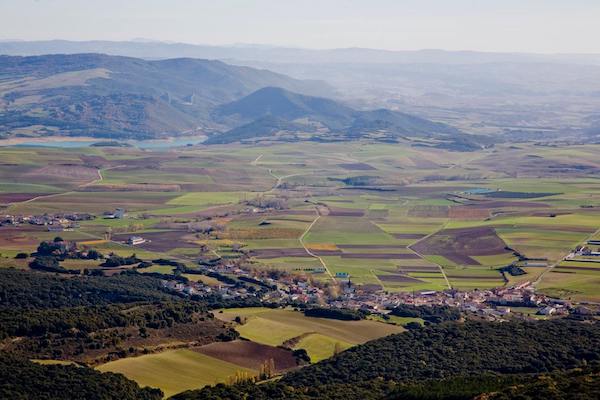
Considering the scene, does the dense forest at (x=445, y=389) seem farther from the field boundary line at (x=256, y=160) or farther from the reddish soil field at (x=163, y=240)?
the field boundary line at (x=256, y=160)

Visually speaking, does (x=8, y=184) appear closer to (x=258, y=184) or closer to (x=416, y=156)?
(x=258, y=184)

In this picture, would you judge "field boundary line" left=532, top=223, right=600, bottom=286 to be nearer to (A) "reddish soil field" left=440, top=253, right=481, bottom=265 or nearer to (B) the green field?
(A) "reddish soil field" left=440, top=253, right=481, bottom=265

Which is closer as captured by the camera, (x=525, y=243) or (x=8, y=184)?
(x=525, y=243)

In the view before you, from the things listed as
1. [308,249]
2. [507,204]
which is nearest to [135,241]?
[308,249]

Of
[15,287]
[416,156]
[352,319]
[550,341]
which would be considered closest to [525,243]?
[352,319]

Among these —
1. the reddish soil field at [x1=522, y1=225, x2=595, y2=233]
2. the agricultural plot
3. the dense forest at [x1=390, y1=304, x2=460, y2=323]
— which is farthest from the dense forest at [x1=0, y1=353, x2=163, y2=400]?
the reddish soil field at [x1=522, y1=225, x2=595, y2=233]

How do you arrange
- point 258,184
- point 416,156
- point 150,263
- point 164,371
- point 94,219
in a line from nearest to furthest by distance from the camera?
point 164,371, point 150,263, point 94,219, point 258,184, point 416,156
